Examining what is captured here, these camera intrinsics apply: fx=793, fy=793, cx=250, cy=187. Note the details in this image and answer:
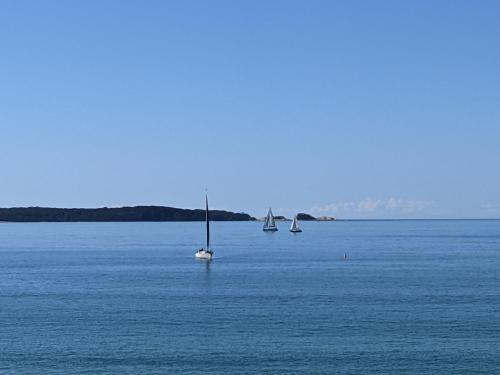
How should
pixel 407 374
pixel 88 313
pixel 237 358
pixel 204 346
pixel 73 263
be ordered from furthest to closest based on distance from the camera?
1. pixel 73 263
2. pixel 88 313
3. pixel 204 346
4. pixel 237 358
5. pixel 407 374

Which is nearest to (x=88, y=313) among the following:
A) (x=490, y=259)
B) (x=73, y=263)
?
(x=73, y=263)

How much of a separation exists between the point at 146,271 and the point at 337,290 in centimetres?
4565

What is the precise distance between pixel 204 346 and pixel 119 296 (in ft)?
121

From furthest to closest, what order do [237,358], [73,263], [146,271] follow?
[73,263]
[146,271]
[237,358]

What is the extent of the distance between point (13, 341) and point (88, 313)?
1637cm

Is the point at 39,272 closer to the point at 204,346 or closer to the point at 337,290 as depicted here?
the point at 337,290

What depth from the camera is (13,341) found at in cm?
7088

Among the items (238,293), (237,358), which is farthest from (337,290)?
(237,358)

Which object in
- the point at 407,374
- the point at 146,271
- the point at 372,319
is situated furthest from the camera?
the point at 146,271

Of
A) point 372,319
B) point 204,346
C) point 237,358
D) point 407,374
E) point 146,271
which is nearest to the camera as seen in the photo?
point 407,374

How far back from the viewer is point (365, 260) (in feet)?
552

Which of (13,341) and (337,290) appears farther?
(337,290)

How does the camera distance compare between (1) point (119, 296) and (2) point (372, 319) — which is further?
(1) point (119, 296)

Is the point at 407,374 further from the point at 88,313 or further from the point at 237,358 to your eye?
the point at 88,313
